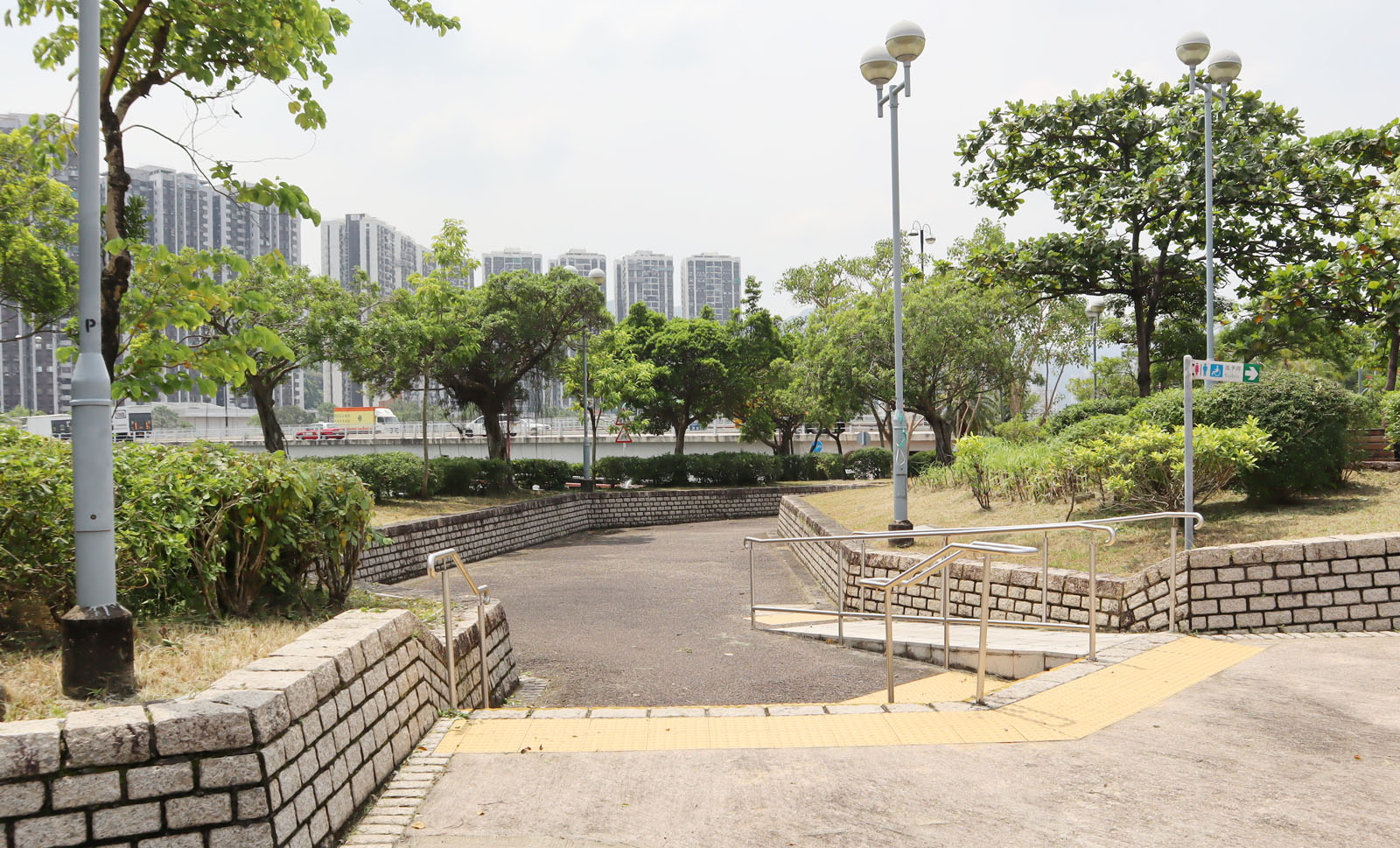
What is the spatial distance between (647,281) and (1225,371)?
11106cm

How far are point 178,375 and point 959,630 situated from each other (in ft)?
23.1

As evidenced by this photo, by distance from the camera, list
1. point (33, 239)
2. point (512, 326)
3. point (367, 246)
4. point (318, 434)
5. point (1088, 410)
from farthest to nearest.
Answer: point (367, 246) < point (318, 434) < point (512, 326) < point (33, 239) < point (1088, 410)

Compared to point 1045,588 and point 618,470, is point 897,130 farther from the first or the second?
point 618,470

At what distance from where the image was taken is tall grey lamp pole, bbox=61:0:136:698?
13.0 feet

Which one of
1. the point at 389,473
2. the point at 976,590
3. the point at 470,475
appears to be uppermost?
the point at 389,473

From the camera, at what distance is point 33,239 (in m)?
15.7

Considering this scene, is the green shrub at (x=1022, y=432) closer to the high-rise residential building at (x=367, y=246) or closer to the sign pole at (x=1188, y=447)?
the sign pole at (x=1188, y=447)

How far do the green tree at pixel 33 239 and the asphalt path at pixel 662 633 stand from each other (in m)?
8.55

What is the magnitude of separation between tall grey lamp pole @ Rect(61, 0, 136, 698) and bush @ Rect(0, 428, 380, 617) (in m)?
1.24

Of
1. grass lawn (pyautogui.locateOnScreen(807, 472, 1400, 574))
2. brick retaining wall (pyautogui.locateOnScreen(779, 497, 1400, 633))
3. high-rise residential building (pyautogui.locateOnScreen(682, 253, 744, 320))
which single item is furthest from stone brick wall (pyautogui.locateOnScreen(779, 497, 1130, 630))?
high-rise residential building (pyautogui.locateOnScreen(682, 253, 744, 320))

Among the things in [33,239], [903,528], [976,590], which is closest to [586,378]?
[33,239]

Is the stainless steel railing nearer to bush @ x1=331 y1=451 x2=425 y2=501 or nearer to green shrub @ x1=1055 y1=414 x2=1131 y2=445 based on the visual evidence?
green shrub @ x1=1055 y1=414 x2=1131 y2=445

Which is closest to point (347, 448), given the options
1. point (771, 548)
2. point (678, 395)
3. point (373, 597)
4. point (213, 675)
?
point (678, 395)

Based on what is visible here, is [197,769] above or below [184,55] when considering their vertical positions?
below
